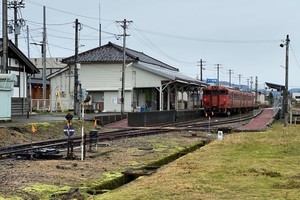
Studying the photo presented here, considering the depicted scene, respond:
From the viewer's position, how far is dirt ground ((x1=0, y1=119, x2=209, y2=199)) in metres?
8.79

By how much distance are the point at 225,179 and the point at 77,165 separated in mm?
4066

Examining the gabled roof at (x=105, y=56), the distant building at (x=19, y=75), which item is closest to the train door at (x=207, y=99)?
the gabled roof at (x=105, y=56)

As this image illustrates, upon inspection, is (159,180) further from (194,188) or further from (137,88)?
(137,88)

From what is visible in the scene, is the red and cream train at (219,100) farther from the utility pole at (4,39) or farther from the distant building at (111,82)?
the utility pole at (4,39)

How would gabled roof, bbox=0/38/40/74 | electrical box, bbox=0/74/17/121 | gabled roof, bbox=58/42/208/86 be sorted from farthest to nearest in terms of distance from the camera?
1. gabled roof, bbox=58/42/208/86
2. gabled roof, bbox=0/38/40/74
3. electrical box, bbox=0/74/17/121

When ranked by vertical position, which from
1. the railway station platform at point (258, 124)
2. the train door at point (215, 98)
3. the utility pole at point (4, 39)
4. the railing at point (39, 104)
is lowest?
the railway station platform at point (258, 124)

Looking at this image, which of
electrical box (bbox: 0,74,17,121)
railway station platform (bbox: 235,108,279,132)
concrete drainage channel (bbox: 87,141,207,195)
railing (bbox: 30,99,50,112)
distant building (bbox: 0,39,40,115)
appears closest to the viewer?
concrete drainage channel (bbox: 87,141,207,195)

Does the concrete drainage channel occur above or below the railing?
below

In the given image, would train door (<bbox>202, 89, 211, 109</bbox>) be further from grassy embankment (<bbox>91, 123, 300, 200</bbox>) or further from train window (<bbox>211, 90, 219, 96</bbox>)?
grassy embankment (<bbox>91, 123, 300, 200</bbox>)

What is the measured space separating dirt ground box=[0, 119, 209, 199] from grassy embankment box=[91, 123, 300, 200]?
1282mm

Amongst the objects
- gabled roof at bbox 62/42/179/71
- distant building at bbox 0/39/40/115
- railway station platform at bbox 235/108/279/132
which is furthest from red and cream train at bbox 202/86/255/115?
distant building at bbox 0/39/40/115

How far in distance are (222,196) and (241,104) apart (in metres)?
48.2

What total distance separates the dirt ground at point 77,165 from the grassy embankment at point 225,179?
1.28 meters

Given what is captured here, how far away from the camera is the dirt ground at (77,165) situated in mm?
8789
